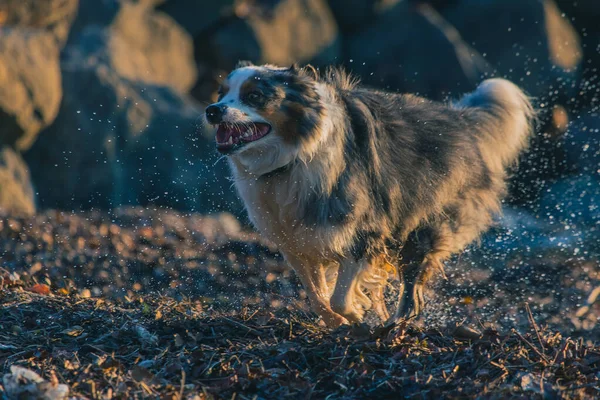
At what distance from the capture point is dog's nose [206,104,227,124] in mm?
4516

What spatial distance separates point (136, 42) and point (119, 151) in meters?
1.85

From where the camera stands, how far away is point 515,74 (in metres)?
12.6

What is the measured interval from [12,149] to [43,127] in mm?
552

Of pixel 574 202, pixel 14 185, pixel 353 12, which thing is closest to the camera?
pixel 14 185

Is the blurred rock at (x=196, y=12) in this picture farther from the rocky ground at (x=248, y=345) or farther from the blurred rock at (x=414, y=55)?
the rocky ground at (x=248, y=345)

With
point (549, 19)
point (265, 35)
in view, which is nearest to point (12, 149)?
point (265, 35)

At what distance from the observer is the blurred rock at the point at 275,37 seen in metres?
11.9

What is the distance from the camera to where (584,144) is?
1230 centimetres

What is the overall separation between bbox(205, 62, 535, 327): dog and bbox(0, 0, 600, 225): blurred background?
16.5ft

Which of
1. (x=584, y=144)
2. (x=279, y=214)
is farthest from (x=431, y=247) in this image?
(x=584, y=144)

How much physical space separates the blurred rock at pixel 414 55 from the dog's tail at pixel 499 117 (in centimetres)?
622

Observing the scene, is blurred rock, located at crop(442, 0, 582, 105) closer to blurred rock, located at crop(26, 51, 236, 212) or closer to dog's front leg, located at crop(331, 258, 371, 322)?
blurred rock, located at crop(26, 51, 236, 212)

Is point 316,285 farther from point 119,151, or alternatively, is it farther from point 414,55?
point 414,55

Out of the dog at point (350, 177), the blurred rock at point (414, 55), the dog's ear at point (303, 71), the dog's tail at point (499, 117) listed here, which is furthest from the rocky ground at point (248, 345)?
the blurred rock at point (414, 55)
